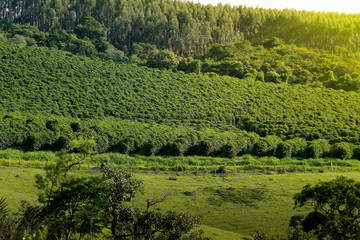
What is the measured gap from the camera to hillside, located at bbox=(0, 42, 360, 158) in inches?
2685

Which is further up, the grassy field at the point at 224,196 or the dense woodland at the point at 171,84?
the dense woodland at the point at 171,84

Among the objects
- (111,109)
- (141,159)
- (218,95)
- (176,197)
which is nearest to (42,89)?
(111,109)

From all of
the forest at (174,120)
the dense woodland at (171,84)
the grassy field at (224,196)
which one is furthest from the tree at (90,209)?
the dense woodland at (171,84)

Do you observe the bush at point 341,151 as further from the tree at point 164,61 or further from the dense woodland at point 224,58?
the tree at point 164,61

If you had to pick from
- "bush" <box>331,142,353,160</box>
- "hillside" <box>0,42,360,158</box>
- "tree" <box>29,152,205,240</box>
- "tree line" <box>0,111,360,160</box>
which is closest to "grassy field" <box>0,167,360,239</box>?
"tree" <box>29,152,205,240</box>

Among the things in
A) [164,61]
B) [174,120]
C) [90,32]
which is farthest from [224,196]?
[90,32]

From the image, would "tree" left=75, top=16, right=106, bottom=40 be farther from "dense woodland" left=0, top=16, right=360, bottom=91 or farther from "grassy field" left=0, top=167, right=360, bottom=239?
"grassy field" left=0, top=167, right=360, bottom=239

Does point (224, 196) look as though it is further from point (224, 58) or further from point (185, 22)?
point (185, 22)

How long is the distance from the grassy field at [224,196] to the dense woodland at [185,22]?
3900 inches

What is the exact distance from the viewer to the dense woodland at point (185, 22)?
422 ft

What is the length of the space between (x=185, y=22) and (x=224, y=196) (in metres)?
122

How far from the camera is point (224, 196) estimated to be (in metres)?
33.2

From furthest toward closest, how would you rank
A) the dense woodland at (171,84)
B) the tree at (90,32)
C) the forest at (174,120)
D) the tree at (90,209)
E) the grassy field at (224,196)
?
the tree at (90,32), the dense woodland at (171,84), the grassy field at (224,196), the forest at (174,120), the tree at (90,209)

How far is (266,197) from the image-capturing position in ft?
108
